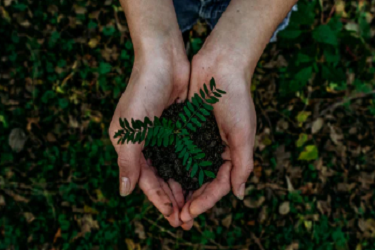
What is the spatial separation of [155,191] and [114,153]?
3.92 ft

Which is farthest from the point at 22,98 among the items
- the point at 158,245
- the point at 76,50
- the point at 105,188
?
the point at 158,245

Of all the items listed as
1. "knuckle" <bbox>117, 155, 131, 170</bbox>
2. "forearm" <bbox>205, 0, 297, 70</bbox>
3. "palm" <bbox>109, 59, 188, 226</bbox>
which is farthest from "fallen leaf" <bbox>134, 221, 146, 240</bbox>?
"forearm" <bbox>205, 0, 297, 70</bbox>

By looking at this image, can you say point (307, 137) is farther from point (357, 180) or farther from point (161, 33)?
point (161, 33)

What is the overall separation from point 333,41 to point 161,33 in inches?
73.8

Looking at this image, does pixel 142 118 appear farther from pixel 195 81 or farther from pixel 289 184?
pixel 289 184

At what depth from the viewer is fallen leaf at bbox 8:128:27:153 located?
151 inches

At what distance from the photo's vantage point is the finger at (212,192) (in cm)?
271

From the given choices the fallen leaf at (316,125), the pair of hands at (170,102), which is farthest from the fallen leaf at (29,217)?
the fallen leaf at (316,125)

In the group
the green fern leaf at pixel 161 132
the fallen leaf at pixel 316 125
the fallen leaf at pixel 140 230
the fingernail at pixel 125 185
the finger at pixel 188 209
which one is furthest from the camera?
the fallen leaf at pixel 316 125

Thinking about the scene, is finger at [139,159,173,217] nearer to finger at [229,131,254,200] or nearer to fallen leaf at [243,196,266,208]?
finger at [229,131,254,200]

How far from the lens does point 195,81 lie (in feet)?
9.71

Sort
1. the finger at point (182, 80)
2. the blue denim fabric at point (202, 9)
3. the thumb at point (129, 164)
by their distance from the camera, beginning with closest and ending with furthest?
the thumb at point (129, 164)
the finger at point (182, 80)
the blue denim fabric at point (202, 9)

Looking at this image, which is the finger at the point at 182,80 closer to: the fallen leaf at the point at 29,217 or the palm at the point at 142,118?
the palm at the point at 142,118

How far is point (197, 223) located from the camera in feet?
12.1
